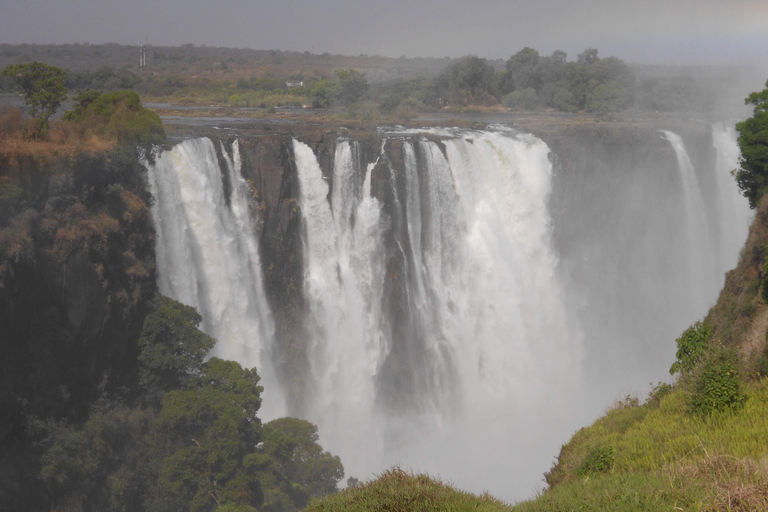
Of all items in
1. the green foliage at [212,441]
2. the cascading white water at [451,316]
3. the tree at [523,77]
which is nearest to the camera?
the green foliage at [212,441]

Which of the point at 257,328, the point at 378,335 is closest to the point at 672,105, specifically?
the point at 378,335

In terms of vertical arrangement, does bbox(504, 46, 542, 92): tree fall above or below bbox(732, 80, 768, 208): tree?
above

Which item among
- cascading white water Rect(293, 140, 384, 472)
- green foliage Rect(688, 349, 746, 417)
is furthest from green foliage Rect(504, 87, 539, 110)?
green foliage Rect(688, 349, 746, 417)

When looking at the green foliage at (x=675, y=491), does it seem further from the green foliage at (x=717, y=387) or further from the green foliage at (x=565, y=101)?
the green foliage at (x=565, y=101)

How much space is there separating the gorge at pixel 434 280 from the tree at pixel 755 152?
30.9ft

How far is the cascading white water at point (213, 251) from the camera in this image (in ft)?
62.2

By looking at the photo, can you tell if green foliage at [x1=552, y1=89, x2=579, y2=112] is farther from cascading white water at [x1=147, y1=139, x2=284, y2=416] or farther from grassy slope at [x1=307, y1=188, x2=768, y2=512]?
grassy slope at [x1=307, y1=188, x2=768, y2=512]

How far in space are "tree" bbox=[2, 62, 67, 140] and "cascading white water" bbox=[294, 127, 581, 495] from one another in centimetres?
750

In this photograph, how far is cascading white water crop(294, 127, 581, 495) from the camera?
21672mm

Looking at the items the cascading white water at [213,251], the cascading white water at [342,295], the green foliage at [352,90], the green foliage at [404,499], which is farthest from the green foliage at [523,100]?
the green foliage at [404,499]

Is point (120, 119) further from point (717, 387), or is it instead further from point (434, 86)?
point (434, 86)

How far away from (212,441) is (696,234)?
2405cm

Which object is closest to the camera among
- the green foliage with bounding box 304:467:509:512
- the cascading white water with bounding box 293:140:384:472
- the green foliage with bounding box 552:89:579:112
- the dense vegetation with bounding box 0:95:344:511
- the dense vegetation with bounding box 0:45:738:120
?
the green foliage with bounding box 304:467:509:512

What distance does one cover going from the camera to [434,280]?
78.9ft
